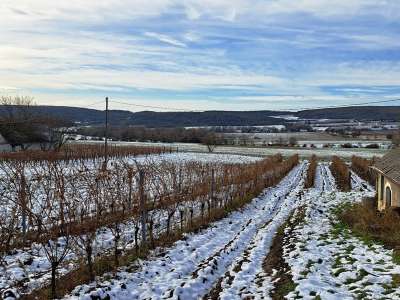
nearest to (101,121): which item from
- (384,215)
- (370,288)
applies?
(384,215)

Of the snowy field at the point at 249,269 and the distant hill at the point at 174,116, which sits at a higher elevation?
the distant hill at the point at 174,116

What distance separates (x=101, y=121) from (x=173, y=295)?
83.5 m

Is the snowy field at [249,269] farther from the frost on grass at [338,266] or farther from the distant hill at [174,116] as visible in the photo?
the distant hill at [174,116]

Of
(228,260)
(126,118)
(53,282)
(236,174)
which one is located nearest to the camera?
(53,282)

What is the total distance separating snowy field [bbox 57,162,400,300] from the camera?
27.7 feet

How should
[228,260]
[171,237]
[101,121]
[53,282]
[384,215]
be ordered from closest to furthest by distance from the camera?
[53,282] → [228,260] → [171,237] → [384,215] → [101,121]

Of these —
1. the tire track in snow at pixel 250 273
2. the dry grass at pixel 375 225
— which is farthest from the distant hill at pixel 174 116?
the tire track in snow at pixel 250 273

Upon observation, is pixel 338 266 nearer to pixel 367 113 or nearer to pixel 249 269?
pixel 249 269

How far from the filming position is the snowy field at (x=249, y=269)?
8438mm

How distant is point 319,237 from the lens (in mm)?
13695

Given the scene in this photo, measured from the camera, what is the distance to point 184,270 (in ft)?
33.1

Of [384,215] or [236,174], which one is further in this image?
[236,174]

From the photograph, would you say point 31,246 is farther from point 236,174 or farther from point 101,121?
point 101,121

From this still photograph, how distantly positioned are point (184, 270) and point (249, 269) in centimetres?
156
